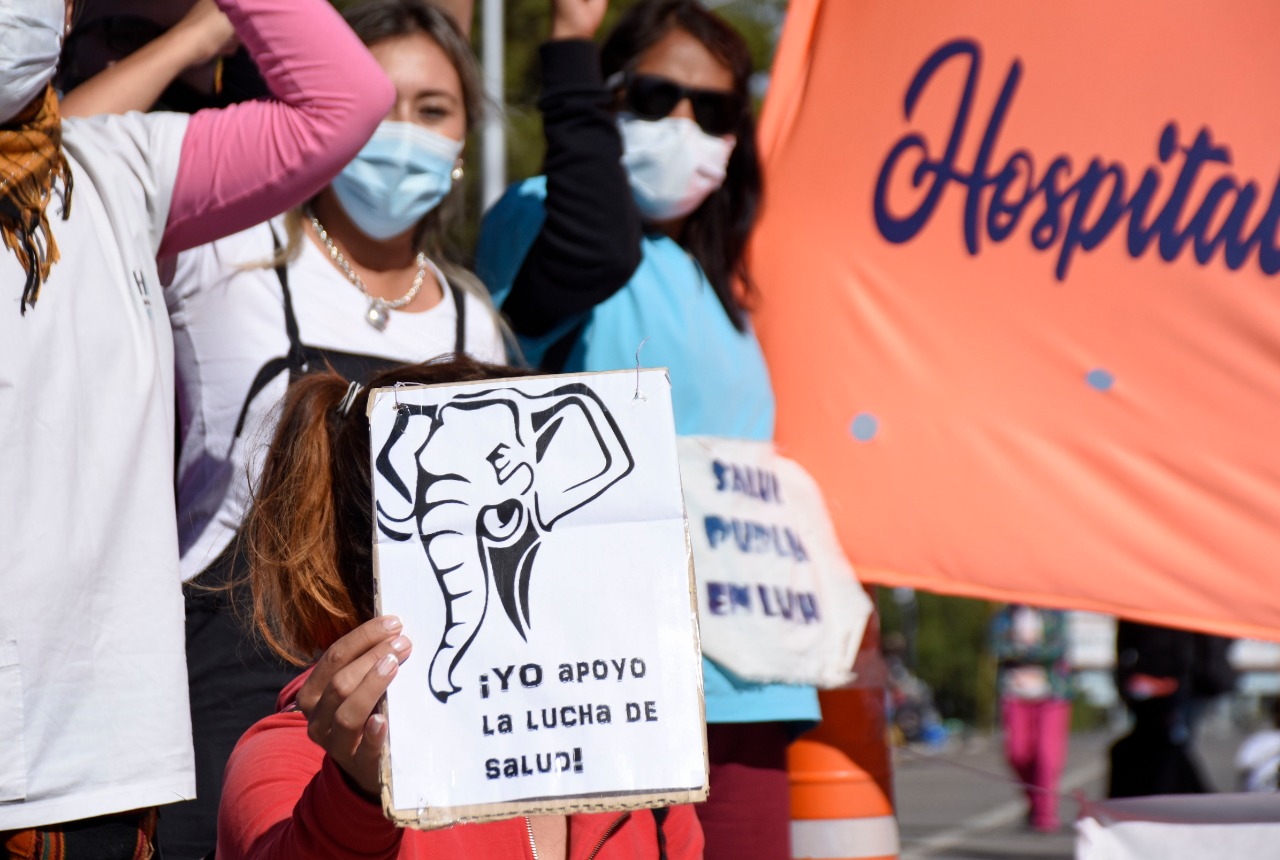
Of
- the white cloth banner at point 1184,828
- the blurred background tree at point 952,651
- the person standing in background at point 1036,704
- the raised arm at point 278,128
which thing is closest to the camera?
the raised arm at point 278,128

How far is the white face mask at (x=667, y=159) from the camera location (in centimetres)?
285

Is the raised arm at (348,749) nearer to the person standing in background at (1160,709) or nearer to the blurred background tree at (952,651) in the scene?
the person standing in background at (1160,709)

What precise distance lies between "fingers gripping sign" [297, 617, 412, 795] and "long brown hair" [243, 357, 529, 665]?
221 millimetres

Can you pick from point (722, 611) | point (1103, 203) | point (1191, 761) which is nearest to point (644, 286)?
point (722, 611)

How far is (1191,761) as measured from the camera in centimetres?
521

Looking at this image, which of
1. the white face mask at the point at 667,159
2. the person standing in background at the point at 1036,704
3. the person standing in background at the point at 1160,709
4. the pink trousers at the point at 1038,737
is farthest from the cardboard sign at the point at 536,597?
the pink trousers at the point at 1038,737

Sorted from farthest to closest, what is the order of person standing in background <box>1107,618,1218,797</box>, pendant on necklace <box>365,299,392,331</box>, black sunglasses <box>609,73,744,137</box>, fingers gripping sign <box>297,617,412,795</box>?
1. person standing in background <box>1107,618,1218,797</box>
2. black sunglasses <box>609,73,744,137</box>
3. pendant on necklace <box>365,299,392,331</box>
4. fingers gripping sign <box>297,617,412,795</box>

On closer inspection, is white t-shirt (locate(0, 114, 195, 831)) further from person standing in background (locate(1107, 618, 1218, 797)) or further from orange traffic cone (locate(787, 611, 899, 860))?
person standing in background (locate(1107, 618, 1218, 797))

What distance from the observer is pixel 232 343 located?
2.33 metres

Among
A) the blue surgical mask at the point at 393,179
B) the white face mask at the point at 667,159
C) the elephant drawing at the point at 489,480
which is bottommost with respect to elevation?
the elephant drawing at the point at 489,480

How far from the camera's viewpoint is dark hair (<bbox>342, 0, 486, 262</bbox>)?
2736 millimetres

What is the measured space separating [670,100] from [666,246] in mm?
284

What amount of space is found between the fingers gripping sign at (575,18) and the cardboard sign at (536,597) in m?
1.26

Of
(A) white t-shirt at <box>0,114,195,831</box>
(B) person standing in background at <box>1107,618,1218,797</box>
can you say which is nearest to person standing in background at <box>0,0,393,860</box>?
(A) white t-shirt at <box>0,114,195,831</box>
